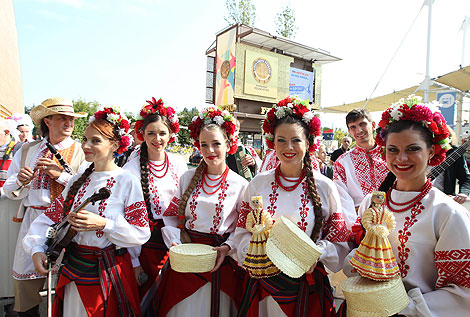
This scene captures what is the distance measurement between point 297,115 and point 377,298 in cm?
136

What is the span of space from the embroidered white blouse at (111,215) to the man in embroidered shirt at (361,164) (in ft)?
7.69

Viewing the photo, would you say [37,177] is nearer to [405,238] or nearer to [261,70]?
[405,238]

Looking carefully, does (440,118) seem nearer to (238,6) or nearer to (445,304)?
(445,304)

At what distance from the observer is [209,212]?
253cm

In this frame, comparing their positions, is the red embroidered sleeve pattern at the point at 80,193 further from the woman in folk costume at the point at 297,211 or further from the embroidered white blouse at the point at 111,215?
the woman in folk costume at the point at 297,211

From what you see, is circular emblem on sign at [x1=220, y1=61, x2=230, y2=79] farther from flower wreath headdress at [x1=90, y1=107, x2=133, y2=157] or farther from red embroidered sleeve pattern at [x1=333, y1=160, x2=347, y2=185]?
flower wreath headdress at [x1=90, y1=107, x2=133, y2=157]

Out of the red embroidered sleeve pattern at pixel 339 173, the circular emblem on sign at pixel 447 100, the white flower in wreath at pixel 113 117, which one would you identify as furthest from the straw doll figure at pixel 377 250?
the circular emblem on sign at pixel 447 100

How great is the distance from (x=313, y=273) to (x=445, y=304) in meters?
0.74

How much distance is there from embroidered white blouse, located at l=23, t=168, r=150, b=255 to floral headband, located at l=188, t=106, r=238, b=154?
78 cm

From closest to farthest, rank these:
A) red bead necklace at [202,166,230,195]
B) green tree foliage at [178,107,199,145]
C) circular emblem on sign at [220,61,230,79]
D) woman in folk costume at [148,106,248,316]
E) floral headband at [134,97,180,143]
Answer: woman in folk costume at [148,106,248,316] → red bead necklace at [202,166,230,195] → floral headband at [134,97,180,143] → green tree foliage at [178,107,199,145] → circular emblem on sign at [220,61,230,79]

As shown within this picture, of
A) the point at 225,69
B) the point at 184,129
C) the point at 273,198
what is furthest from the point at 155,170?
the point at 184,129

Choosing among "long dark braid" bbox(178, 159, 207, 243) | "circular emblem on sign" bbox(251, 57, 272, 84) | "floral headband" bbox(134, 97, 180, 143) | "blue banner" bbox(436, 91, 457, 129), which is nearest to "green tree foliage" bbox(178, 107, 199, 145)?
"floral headband" bbox(134, 97, 180, 143)

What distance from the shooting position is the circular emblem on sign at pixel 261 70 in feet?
58.9

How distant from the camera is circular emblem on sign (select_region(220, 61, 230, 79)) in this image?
699 inches
